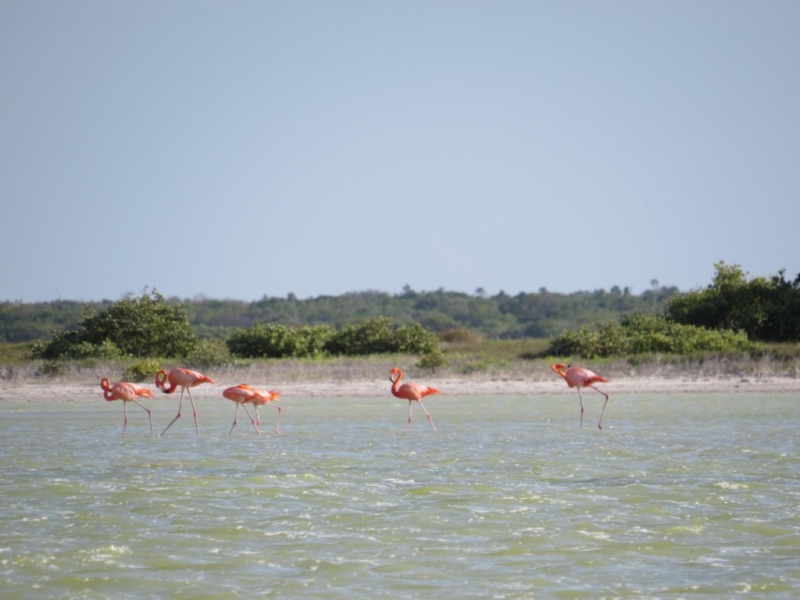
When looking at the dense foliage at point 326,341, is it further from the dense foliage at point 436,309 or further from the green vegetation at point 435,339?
the dense foliage at point 436,309

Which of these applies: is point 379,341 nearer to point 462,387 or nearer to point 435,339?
point 435,339

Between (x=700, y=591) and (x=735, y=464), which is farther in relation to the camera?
(x=735, y=464)

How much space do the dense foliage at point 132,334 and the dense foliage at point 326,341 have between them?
69.9 inches

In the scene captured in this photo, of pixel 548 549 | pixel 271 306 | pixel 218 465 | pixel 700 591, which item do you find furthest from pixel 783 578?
pixel 271 306

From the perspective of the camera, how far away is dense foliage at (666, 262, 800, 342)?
3106cm

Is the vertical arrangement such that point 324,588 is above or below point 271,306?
below

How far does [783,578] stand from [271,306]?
75597 mm

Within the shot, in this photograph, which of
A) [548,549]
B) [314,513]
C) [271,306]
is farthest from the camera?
[271,306]

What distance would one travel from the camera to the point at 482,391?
20.8m

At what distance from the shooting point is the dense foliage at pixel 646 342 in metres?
27.1

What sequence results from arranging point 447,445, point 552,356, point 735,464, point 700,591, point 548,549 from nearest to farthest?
point 700,591
point 548,549
point 735,464
point 447,445
point 552,356

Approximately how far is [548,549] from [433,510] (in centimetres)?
158

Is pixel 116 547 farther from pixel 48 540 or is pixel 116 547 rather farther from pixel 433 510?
pixel 433 510

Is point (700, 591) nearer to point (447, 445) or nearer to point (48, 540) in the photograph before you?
point (48, 540)
